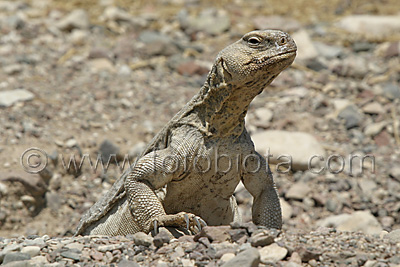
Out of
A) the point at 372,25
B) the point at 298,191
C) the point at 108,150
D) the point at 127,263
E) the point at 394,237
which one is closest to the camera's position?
the point at 127,263

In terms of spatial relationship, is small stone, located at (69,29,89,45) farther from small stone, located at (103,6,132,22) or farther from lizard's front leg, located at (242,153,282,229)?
lizard's front leg, located at (242,153,282,229)

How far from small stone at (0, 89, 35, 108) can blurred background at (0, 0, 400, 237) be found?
4 centimetres

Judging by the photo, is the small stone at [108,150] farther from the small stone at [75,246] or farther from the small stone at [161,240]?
the small stone at [161,240]

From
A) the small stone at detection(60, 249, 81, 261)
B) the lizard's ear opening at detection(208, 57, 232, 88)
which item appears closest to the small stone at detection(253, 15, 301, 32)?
the lizard's ear opening at detection(208, 57, 232, 88)

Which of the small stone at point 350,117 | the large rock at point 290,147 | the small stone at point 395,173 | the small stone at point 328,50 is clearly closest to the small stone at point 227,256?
the large rock at point 290,147

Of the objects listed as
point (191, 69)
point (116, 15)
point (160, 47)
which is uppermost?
point (116, 15)

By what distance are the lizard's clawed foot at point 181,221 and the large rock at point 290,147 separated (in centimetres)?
442

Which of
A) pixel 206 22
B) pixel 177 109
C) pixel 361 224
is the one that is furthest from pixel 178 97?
pixel 361 224

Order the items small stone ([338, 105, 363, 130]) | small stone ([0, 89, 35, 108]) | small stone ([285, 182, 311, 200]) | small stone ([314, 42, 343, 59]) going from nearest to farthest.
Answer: small stone ([285, 182, 311, 200]) → small stone ([0, 89, 35, 108]) → small stone ([338, 105, 363, 130]) → small stone ([314, 42, 343, 59])

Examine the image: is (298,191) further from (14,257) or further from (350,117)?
(14,257)

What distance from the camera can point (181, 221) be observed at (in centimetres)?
539

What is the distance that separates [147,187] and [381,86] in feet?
25.8

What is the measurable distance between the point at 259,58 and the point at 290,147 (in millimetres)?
4687

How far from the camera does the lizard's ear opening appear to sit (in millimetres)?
5566
